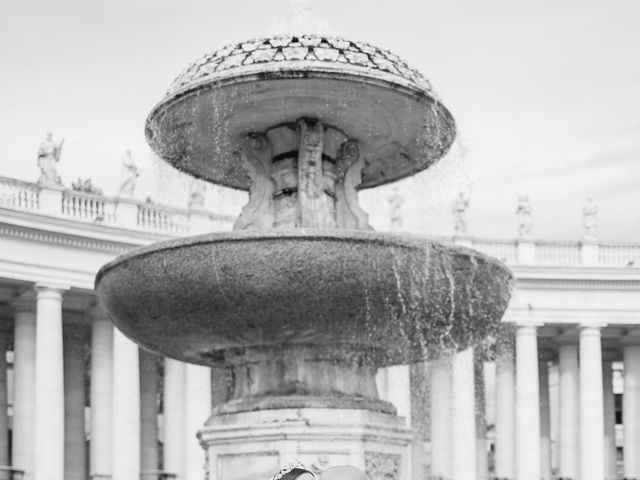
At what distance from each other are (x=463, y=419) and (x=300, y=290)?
156 feet

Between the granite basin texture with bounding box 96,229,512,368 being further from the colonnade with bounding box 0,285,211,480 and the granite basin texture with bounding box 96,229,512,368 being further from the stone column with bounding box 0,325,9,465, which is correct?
the stone column with bounding box 0,325,9,465

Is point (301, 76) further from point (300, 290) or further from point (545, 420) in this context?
point (545, 420)

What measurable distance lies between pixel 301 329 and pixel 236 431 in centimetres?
186

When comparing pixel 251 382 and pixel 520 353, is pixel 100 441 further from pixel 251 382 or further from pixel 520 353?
pixel 251 382

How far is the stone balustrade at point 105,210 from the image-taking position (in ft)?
173

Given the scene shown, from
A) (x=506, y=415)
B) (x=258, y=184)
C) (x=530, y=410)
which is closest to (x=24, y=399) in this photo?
(x=530, y=410)

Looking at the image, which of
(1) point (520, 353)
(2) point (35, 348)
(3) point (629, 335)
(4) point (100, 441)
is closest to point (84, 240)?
(2) point (35, 348)

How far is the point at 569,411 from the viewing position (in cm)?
7056

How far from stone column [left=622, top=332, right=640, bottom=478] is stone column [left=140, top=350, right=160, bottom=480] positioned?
24.7 m

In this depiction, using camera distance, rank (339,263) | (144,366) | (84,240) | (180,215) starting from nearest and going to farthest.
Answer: (339,263), (84,240), (180,215), (144,366)

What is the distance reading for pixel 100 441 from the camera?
56.3m

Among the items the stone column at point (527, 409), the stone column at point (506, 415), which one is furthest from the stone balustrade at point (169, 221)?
the stone column at point (506, 415)

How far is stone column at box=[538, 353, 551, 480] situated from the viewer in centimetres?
7781

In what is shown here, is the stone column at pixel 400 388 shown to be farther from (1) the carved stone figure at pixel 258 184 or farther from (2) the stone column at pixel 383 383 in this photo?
(1) the carved stone figure at pixel 258 184
